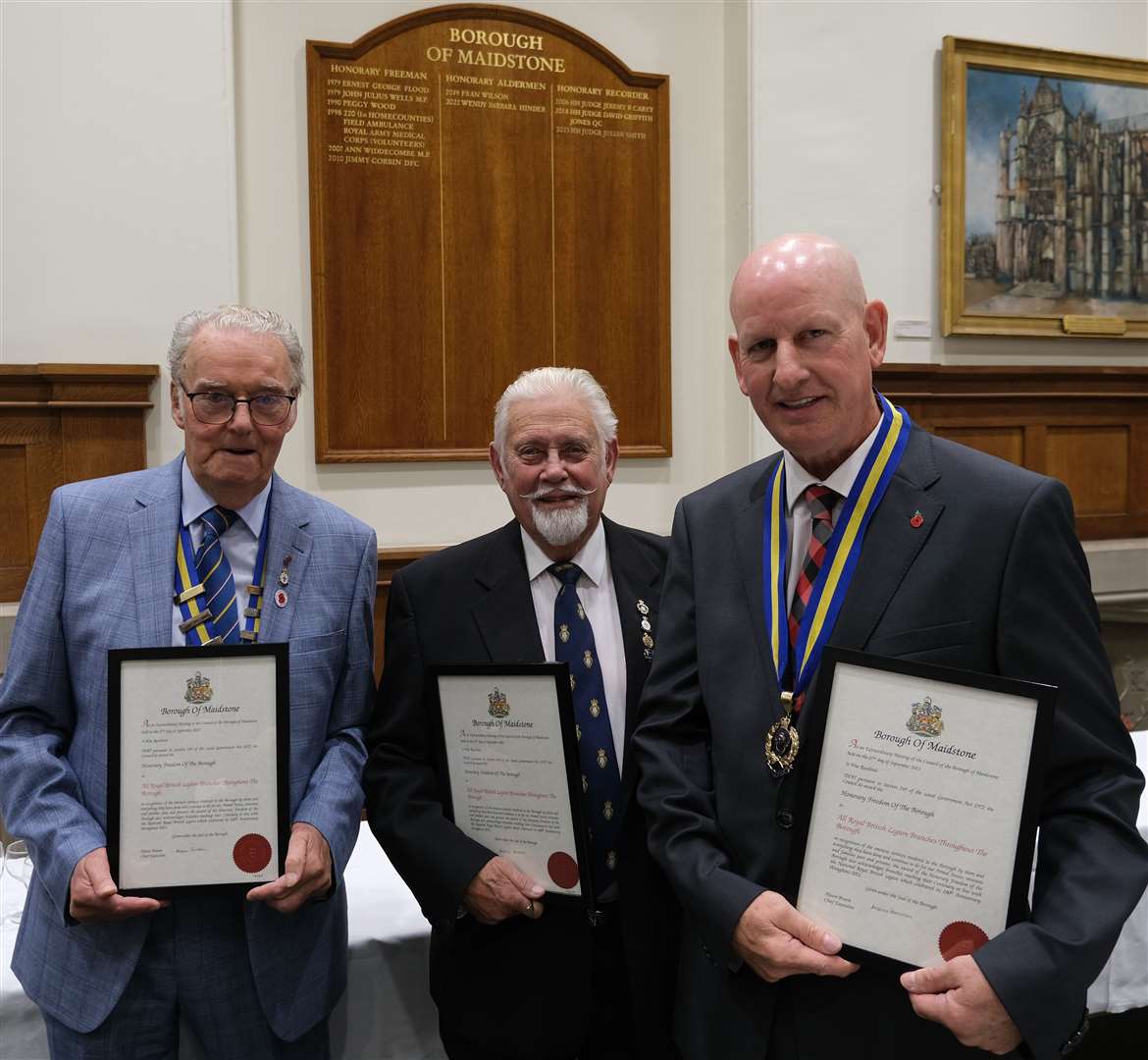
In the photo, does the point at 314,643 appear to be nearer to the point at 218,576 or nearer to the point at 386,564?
the point at 218,576

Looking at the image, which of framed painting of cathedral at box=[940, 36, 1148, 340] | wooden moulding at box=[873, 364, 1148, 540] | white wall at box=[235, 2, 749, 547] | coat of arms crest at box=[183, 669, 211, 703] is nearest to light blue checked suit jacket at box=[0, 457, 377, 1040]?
coat of arms crest at box=[183, 669, 211, 703]

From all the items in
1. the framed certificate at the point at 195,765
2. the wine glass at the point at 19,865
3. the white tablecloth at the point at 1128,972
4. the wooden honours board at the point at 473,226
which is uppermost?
the wooden honours board at the point at 473,226

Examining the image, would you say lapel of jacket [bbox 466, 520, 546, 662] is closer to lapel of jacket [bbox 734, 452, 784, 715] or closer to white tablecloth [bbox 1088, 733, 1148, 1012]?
lapel of jacket [bbox 734, 452, 784, 715]

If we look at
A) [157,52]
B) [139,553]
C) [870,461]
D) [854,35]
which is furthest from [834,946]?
[854,35]

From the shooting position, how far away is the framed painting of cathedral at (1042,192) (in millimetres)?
5449

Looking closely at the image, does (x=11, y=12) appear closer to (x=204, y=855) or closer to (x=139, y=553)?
(x=139, y=553)

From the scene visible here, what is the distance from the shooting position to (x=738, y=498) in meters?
1.76

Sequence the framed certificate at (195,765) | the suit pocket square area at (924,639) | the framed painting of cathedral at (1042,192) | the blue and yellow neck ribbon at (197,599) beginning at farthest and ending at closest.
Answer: the framed painting of cathedral at (1042,192)
the blue and yellow neck ribbon at (197,599)
the framed certificate at (195,765)
the suit pocket square area at (924,639)

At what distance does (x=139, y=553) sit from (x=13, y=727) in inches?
13.5

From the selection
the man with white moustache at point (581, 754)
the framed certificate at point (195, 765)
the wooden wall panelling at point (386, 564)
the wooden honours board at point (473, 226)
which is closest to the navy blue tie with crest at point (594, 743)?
the man with white moustache at point (581, 754)

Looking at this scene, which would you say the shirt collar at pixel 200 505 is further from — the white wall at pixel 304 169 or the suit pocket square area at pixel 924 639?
the white wall at pixel 304 169

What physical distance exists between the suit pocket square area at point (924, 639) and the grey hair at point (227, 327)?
110 cm

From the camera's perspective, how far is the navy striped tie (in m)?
1.81

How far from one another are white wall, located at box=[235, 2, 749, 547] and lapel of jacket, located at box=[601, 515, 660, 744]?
9.88 ft
